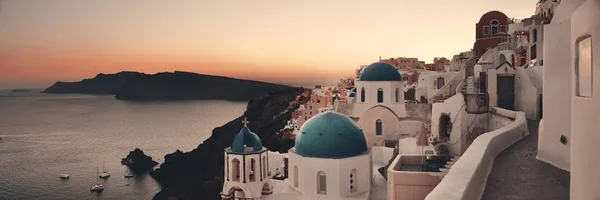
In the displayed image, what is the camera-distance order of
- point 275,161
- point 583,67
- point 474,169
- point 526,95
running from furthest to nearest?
point 275,161 → point 526,95 → point 474,169 → point 583,67

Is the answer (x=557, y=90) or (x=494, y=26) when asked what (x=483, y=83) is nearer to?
(x=557, y=90)

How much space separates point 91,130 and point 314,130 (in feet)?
281

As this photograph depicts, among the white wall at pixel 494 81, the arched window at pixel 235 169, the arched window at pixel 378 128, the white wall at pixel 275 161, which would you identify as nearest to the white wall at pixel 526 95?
the white wall at pixel 494 81

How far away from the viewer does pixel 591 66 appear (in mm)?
2367

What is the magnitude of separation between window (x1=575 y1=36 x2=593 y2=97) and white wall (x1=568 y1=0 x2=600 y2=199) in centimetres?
3

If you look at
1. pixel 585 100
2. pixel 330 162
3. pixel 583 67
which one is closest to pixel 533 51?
pixel 330 162

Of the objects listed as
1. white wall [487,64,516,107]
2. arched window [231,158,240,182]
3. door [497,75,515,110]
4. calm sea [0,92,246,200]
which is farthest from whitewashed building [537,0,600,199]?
calm sea [0,92,246,200]

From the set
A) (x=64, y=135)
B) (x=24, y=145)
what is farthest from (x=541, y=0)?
(x=64, y=135)

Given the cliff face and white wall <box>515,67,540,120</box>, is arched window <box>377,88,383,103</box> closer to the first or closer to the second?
white wall <box>515,67,540,120</box>

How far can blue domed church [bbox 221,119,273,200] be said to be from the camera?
50.2ft

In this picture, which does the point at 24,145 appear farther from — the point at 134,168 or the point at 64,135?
the point at 134,168

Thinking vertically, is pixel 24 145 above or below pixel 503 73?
below

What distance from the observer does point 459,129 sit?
457 inches

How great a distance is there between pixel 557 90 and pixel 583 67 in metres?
3.74
